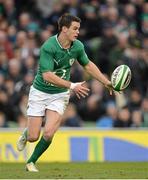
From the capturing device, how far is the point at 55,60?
11.3 metres

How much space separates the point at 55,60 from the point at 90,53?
7.41m

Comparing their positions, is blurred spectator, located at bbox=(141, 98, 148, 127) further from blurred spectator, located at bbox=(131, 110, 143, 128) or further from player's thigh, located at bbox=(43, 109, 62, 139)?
player's thigh, located at bbox=(43, 109, 62, 139)

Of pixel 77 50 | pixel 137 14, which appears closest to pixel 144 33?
pixel 137 14

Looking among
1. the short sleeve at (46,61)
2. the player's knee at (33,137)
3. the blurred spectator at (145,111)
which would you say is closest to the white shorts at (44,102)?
the player's knee at (33,137)

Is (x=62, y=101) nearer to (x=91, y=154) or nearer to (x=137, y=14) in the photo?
(x=91, y=154)

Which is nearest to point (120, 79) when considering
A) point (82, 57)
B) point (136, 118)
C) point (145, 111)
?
point (82, 57)

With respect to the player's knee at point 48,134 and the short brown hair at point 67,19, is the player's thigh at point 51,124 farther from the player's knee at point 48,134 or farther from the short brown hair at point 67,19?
the short brown hair at point 67,19

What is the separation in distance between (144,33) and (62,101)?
818 centimetres

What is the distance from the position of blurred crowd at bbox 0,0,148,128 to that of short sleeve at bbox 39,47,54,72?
228 inches

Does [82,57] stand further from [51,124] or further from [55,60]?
[51,124]

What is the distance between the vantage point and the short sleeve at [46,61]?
36.2ft

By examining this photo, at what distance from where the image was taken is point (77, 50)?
11.4 meters

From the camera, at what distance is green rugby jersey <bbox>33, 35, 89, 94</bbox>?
11094 mm

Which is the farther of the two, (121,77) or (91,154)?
(91,154)
